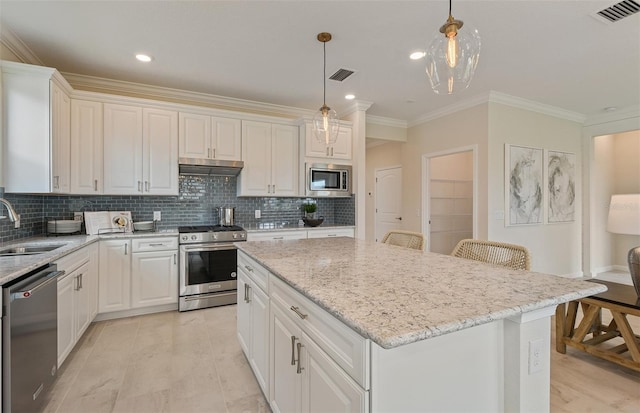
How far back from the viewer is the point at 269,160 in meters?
4.11

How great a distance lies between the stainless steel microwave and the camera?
4.21 metres

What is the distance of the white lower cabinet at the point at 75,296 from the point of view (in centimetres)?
218

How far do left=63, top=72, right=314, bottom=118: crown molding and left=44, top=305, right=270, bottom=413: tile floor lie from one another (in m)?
2.58

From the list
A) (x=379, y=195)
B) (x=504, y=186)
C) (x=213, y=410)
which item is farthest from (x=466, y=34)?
(x=379, y=195)

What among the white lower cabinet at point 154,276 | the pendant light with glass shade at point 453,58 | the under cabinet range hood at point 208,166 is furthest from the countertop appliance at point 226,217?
the pendant light with glass shade at point 453,58

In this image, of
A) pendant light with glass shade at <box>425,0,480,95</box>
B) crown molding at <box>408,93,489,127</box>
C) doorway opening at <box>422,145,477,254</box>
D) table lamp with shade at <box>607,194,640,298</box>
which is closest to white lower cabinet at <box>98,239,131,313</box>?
pendant light with glass shade at <box>425,0,480,95</box>

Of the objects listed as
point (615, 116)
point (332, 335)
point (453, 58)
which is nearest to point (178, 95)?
point (453, 58)

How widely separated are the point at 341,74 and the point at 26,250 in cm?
314

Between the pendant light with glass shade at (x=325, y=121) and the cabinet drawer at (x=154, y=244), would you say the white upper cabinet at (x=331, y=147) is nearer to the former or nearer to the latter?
the pendant light with glass shade at (x=325, y=121)

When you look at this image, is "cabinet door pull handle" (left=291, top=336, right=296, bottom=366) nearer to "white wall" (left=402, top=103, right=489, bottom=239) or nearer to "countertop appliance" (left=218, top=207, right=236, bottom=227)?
"countertop appliance" (left=218, top=207, right=236, bottom=227)

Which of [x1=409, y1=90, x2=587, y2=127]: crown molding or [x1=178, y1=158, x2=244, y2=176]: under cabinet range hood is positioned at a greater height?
[x1=409, y1=90, x2=587, y2=127]: crown molding

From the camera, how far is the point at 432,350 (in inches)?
39.6

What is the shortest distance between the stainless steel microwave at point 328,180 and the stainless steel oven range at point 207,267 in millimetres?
1136

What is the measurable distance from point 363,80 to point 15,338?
11.4 ft
